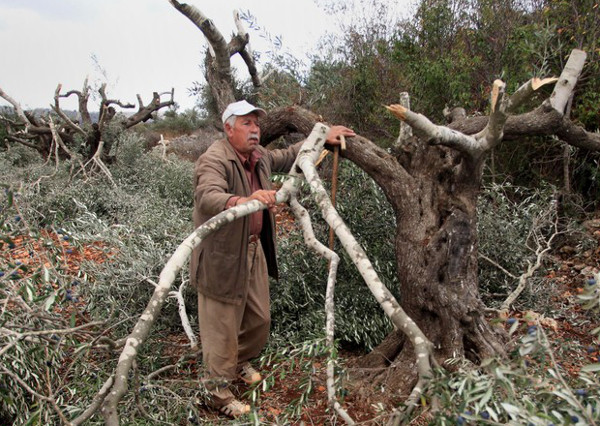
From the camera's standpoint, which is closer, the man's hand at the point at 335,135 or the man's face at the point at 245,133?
the man's face at the point at 245,133

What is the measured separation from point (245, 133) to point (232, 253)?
2.62ft

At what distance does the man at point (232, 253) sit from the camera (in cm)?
323

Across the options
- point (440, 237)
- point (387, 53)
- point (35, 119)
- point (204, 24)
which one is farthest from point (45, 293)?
point (35, 119)

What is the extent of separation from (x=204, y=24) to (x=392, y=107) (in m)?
2.63

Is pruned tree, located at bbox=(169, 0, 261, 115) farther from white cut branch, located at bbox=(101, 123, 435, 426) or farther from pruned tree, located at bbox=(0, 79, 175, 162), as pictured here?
pruned tree, located at bbox=(0, 79, 175, 162)

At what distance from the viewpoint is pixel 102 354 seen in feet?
12.0

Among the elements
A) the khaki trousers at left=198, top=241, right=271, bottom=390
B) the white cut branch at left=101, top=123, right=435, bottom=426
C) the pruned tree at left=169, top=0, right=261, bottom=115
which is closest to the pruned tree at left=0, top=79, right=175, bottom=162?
the pruned tree at left=169, top=0, right=261, bottom=115

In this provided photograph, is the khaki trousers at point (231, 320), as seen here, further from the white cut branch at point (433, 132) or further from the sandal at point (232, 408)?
the white cut branch at point (433, 132)

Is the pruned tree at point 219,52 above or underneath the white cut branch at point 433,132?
above

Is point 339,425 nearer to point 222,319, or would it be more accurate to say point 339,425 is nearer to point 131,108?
point 222,319

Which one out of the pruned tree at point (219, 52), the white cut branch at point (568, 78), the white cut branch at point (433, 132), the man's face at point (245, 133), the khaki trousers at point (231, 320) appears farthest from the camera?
the pruned tree at point (219, 52)

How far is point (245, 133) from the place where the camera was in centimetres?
331

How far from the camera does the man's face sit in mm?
3314

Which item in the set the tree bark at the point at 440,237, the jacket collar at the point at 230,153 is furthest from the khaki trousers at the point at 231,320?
the tree bark at the point at 440,237
